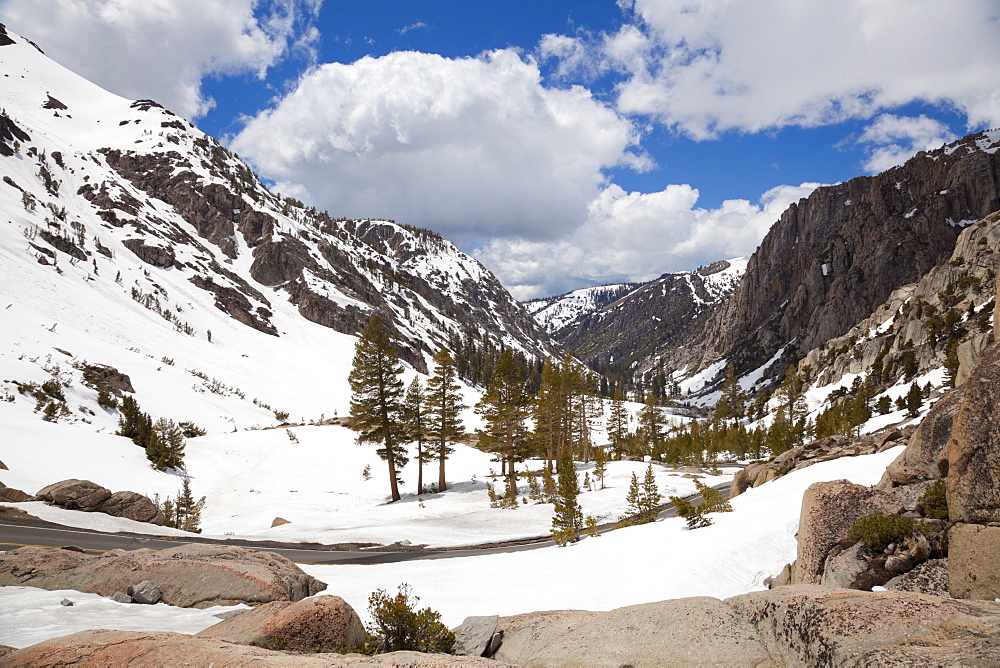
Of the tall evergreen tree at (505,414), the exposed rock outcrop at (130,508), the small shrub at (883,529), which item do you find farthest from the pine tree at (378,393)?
the small shrub at (883,529)

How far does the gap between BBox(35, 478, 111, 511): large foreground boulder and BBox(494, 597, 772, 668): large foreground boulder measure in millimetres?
19284

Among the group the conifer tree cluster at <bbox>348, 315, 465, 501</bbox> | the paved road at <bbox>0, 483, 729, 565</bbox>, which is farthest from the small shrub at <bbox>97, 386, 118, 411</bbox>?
the paved road at <bbox>0, 483, 729, 565</bbox>

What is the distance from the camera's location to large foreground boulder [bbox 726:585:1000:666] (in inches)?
159

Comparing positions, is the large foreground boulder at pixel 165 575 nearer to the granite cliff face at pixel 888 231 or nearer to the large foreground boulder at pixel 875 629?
the large foreground boulder at pixel 875 629

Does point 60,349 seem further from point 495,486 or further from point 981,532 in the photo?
point 981,532

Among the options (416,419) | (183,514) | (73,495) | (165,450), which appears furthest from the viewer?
(416,419)

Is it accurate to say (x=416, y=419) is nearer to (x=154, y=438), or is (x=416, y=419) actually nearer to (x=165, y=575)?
(x=154, y=438)

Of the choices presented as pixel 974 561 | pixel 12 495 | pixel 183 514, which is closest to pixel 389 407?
pixel 183 514

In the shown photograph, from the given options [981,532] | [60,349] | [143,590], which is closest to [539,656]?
[981,532]

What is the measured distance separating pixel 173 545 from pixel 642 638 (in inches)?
656

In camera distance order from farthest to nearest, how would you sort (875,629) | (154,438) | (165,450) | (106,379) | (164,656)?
(106,379) → (154,438) → (165,450) → (164,656) → (875,629)

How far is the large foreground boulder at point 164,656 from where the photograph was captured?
4652mm

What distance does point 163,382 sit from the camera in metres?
49.4

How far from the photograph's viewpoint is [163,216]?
12081 cm
